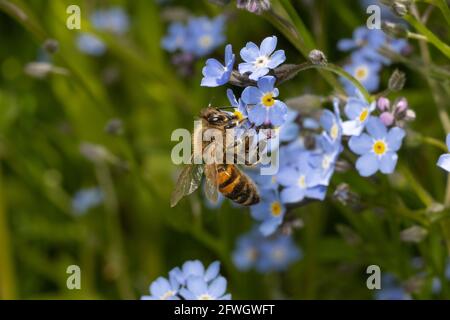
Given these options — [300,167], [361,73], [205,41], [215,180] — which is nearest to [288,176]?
[300,167]

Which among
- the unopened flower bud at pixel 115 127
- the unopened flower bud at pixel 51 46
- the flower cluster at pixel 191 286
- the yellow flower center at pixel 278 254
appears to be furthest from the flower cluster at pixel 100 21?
the flower cluster at pixel 191 286

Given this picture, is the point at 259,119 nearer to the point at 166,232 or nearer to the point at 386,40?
the point at 386,40

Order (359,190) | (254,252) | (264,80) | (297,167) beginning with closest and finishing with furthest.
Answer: (264,80) → (297,167) → (359,190) → (254,252)

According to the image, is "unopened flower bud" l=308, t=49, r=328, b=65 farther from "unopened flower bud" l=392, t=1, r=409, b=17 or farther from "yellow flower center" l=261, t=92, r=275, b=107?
"unopened flower bud" l=392, t=1, r=409, b=17

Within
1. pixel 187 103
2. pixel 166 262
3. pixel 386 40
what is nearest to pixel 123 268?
pixel 166 262

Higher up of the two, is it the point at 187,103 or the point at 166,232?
the point at 187,103
